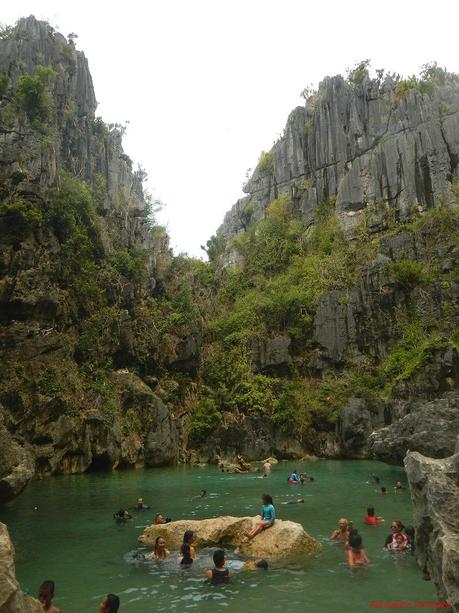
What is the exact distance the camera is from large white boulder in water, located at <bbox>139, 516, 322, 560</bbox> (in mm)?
11562

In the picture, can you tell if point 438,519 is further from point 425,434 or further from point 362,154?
point 362,154

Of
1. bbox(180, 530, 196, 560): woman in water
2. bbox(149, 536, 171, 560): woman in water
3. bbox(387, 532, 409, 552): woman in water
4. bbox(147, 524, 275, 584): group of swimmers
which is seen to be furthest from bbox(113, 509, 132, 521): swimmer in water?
bbox(387, 532, 409, 552): woman in water

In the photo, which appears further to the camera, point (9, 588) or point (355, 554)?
point (355, 554)

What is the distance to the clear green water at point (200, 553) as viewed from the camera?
8.84 metres

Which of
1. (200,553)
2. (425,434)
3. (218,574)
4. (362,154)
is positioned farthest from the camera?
(362,154)

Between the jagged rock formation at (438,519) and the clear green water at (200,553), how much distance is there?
2.25 m

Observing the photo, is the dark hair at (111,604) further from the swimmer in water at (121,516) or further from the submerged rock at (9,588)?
the swimmer in water at (121,516)

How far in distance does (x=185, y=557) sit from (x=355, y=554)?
3514mm

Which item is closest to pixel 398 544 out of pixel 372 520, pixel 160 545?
pixel 372 520

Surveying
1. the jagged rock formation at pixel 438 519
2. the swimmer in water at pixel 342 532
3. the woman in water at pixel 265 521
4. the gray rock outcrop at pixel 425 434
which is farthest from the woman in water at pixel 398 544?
the gray rock outcrop at pixel 425 434

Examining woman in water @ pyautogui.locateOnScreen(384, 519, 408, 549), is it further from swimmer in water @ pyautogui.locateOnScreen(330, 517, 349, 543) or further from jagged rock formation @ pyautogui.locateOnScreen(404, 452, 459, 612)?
jagged rock formation @ pyautogui.locateOnScreen(404, 452, 459, 612)

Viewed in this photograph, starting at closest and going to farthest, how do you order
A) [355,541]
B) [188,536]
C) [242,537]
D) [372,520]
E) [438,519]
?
[438,519]
[355,541]
[188,536]
[242,537]
[372,520]

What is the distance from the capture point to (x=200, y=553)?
11961 millimetres

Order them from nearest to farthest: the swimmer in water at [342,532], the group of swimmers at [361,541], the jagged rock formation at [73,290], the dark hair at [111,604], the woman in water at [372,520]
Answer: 1. the dark hair at [111,604]
2. the group of swimmers at [361,541]
3. the swimmer in water at [342,532]
4. the woman in water at [372,520]
5. the jagged rock formation at [73,290]
